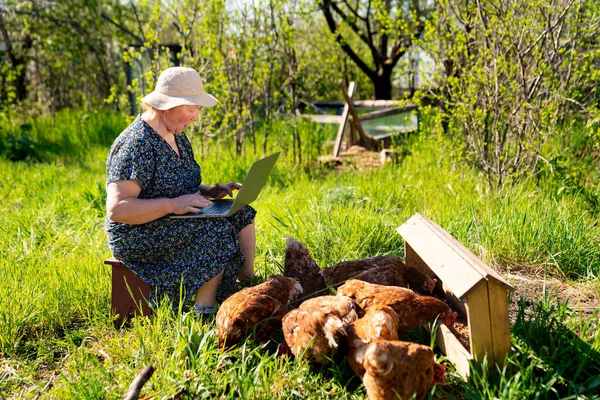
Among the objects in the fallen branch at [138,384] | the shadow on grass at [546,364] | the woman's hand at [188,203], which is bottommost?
the shadow on grass at [546,364]

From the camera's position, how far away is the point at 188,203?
11.4ft

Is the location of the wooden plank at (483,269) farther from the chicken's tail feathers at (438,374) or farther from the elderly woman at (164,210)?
the elderly woman at (164,210)

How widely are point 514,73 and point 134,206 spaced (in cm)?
401

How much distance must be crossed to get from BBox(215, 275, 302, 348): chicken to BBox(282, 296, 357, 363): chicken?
169 millimetres

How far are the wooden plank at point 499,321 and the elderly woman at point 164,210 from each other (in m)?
1.59

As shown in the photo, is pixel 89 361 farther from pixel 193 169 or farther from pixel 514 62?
pixel 514 62

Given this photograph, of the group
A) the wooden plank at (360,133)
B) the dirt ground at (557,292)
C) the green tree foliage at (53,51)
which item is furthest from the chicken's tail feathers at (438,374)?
the green tree foliage at (53,51)

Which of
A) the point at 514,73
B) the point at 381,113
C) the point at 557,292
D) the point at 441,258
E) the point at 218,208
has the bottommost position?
the point at 557,292

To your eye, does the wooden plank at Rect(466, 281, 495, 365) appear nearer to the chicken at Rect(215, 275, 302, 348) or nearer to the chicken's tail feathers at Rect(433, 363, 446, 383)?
the chicken's tail feathers at Rect(433, 363, 446, 383)

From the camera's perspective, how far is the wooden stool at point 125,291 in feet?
11.8

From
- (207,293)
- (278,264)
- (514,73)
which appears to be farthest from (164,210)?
(514,73)

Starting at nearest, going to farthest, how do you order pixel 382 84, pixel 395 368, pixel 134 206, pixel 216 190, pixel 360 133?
pixel 395 368
pixel 134 206
pixel 216 190
pixel 360 133
pixel 382 84

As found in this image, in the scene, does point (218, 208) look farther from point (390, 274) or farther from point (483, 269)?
point (483, 269)

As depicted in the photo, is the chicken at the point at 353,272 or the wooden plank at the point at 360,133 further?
the wooden plank at the point at 360,133
